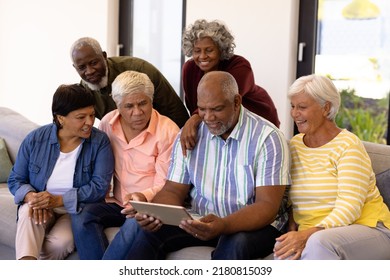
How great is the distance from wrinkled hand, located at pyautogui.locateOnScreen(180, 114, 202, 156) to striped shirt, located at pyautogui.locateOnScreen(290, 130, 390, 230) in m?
0.47

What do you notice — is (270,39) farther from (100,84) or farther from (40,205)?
(40,205)

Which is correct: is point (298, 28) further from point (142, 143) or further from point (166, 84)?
point (142, 143)

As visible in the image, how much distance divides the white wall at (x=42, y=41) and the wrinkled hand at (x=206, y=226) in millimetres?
3862

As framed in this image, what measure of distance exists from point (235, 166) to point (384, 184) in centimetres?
69

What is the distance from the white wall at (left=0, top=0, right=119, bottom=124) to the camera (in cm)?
672

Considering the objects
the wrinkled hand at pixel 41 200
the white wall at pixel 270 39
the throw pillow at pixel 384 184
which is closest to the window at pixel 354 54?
the white wall at pixel 270 39

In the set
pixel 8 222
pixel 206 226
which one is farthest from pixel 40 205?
pixel 206 226

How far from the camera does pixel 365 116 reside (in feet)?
18.2

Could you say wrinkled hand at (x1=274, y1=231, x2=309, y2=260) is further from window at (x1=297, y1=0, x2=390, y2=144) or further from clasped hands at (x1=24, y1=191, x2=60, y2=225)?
window at (x1=297, y1=0, x2=390, y2=144)

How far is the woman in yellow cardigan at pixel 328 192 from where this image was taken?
3.00 meters

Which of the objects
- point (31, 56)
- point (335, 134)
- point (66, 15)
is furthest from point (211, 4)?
point (335, 134)

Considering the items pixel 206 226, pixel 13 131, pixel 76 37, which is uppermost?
pixel 76 37

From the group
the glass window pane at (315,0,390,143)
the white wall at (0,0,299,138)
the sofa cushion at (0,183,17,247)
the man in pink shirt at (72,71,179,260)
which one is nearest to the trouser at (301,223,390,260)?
the man in pink shirt at (72,71,179,260)

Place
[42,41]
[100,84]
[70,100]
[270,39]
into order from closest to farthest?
[70,100]
[100,84]
[270,39]
[42,41]
